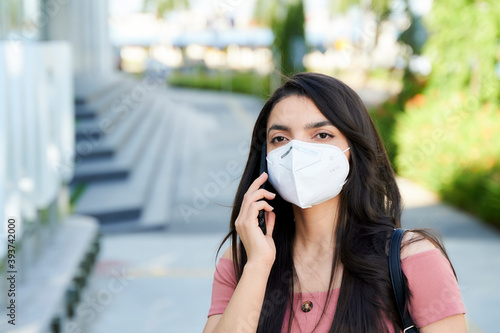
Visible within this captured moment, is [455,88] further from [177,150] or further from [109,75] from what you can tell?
[109,75]

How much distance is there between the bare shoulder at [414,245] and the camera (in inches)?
73.5

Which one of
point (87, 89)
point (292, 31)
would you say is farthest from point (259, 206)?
point (292, 31)

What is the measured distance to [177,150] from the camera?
46.5 ft

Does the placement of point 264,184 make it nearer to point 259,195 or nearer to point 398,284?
point 259,195

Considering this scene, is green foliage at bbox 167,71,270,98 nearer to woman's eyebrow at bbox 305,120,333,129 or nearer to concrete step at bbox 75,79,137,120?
concrete step at bbox 75,79,137,120

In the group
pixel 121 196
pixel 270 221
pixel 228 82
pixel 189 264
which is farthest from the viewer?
pixel 228 82

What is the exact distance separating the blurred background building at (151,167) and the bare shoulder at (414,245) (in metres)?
0.89

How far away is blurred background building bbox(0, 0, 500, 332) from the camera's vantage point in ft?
15.3

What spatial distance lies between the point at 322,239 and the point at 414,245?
0.34 m

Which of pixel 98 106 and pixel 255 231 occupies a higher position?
pixel 255 231

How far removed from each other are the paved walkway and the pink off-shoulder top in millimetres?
2287

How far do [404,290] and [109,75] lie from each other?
1572cm

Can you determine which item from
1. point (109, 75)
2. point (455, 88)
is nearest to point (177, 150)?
point (109, 75)

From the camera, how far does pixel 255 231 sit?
2.00m
